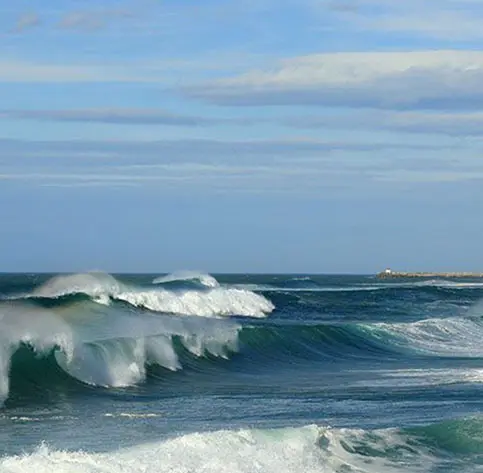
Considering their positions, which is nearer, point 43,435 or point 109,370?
point 43,435

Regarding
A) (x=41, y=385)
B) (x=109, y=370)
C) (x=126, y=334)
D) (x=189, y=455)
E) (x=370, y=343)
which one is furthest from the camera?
(x=370, y=343)

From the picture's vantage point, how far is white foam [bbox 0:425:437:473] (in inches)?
595

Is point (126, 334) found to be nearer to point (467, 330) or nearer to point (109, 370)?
point (109, 370)

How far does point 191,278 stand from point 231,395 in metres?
57.9

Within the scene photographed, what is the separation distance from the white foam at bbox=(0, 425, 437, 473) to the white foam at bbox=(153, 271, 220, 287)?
6062 centimetres

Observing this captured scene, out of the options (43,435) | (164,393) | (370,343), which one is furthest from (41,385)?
(370,343)

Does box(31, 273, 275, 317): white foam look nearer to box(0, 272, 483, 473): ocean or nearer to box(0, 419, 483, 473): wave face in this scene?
box(0, 272, 483, 473): ocean

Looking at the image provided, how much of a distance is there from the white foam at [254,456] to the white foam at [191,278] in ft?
199

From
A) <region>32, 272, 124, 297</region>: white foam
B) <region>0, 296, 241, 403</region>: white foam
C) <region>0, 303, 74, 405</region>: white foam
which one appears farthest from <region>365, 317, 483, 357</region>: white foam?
<region>32, 272, 124, 297</region>: white foam

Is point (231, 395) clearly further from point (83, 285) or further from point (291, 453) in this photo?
point (83, 285)

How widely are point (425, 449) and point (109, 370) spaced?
10226 mm

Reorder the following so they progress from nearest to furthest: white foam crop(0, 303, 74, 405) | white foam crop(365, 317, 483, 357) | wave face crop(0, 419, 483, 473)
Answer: wave face crop(0, 419, 483, 473) → white foam crop(0, 303, 74, 405) → white foam crop(365, 317, 483, 357)

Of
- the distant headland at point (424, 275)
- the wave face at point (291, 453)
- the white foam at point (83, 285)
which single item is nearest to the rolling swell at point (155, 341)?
the white foam at point (83, 285)

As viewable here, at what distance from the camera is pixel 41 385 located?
25.4 metres
